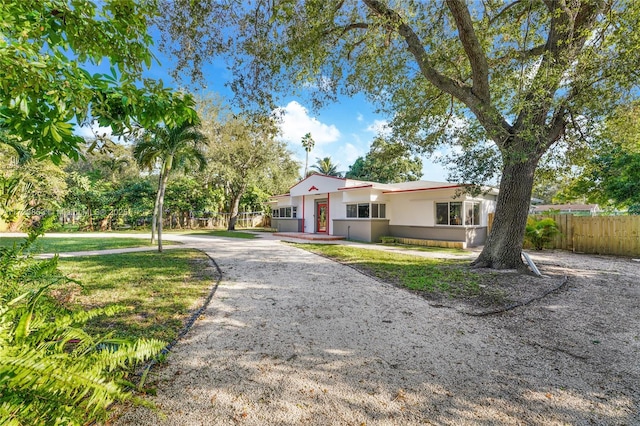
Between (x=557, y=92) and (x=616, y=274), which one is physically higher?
(x=557, y=92)

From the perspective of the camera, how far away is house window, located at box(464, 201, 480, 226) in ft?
44.2

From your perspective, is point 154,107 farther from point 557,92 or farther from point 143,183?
point 143,183

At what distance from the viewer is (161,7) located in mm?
5785

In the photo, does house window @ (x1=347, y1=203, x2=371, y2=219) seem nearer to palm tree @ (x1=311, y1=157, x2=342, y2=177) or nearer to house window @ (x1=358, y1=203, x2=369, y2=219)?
house window @ (x1=358, y1=203, x2=369, y2=219)

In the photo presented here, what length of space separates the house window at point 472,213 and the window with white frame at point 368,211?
14.1ft

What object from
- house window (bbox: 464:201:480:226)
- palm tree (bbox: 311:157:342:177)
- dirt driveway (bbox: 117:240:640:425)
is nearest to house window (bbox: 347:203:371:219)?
house window (bbox: 464:201:480:226)

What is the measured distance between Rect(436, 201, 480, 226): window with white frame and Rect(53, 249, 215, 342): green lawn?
11115 millimetres

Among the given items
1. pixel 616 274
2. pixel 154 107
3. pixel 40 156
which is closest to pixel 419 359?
pixel 154 107

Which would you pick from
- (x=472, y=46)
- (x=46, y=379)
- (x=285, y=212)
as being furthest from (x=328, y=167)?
(x=46, y=379)

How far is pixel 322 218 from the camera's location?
19172 millimetres

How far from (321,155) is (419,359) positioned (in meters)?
41.3

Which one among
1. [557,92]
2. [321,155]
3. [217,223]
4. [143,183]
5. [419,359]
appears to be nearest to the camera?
[419,359]

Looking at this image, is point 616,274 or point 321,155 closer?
A: point 616,274

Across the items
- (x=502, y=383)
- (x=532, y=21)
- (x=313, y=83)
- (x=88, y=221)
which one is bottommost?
(x=502, y=383)
